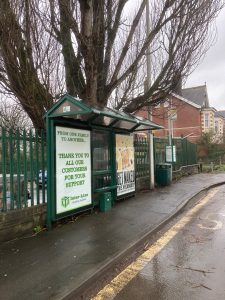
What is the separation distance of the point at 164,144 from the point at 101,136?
682 cm

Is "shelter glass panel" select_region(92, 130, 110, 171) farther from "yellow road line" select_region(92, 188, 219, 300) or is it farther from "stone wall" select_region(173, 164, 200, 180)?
"stone wall" select_region(173, 164, 200, 180)

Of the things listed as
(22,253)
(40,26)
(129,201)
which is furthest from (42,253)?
(40,26)

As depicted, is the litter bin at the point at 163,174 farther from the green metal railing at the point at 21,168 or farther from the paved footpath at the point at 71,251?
the green metal railing at the point at 21,168

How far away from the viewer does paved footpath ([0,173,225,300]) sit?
3.83m

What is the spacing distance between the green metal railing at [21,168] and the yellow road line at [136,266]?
252 cm

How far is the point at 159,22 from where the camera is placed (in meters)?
10.1

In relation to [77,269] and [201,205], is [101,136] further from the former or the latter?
[77,269]

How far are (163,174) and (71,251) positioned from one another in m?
8.49

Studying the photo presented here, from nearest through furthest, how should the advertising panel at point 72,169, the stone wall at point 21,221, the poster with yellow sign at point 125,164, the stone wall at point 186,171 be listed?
the stone wall at point 21,221 → the advertising panel at point 72,169 → the poster with yellow sign at point 125,164 → the stone wall at point 186,171

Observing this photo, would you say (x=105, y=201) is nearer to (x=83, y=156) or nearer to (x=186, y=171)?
(x=83, y=156)

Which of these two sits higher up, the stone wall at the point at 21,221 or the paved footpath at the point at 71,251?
the stone wall at the point at 21,221

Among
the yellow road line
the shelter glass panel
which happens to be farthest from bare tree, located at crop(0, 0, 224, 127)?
the yellow road line

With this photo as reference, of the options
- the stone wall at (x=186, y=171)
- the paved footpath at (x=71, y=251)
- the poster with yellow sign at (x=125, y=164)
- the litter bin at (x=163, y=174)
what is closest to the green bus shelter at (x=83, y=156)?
the poster with yellow sign at (x=125, y=164)

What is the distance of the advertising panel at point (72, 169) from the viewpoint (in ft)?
21.9
